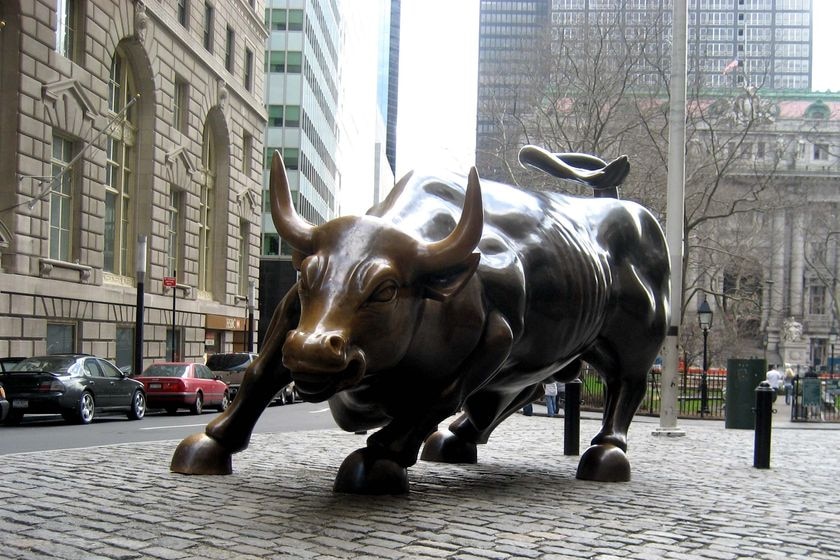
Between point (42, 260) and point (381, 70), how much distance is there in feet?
475

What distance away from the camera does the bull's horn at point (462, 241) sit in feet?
17.9

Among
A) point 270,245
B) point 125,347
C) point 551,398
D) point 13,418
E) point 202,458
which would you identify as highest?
point 270,245


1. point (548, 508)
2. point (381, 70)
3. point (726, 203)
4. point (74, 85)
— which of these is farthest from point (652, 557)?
point (381, 70)

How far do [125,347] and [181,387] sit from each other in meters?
9.65

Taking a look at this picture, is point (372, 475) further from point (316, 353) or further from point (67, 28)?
point (67, 28)

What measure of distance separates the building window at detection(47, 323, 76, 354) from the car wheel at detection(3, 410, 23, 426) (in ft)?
26.9

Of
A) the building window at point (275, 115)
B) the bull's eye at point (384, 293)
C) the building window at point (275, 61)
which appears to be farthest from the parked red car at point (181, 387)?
the building window at point (275, 61)

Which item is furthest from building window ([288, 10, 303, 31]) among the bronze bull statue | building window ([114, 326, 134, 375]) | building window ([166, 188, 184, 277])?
the bronze bull statue

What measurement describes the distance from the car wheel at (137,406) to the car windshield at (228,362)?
360 inches

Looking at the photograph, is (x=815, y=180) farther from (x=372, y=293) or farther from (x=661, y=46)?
(x=372, y=293)

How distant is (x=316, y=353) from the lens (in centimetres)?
496

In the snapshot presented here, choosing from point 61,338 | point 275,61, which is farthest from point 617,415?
point 275,61

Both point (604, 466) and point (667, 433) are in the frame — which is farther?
point (667, 433)

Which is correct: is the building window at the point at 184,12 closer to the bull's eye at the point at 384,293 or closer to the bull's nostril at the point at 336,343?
the bull's eye at the point at 384,293
